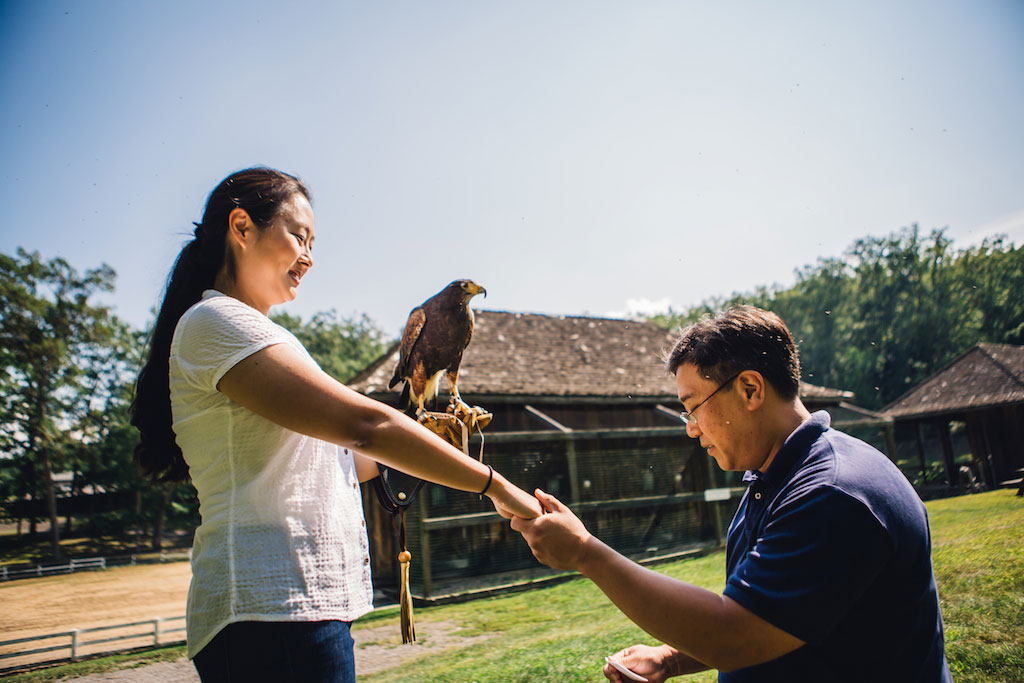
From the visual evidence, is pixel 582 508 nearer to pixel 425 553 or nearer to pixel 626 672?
pixel 425 553

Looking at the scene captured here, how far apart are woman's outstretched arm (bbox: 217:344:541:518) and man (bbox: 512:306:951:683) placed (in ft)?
1.48

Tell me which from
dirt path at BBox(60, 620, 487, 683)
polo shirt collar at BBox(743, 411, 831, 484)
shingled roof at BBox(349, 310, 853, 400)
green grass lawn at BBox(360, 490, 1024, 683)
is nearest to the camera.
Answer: polo shirt collar at BBox(743, 411, 831, 484)

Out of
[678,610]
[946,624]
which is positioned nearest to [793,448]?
[678,610]

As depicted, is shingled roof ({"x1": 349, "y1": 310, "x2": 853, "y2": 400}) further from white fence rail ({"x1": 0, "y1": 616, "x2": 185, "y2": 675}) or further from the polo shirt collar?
the polo shirt collar

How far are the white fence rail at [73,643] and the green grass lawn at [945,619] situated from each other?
0.59m

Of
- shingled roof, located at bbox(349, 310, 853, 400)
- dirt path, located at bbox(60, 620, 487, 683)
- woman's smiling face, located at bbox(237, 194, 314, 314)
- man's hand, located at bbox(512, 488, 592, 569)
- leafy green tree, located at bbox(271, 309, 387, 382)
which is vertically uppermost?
leafy green tree, located at bbox(271, 309, 387, 382)

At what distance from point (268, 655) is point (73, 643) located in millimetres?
8658

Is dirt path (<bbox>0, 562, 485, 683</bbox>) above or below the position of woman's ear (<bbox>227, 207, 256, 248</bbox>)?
below

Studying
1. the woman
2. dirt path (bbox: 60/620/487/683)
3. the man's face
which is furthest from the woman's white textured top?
dirt path (bbox: 60/620/487/683)

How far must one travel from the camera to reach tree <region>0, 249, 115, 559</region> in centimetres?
838

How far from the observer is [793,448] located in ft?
5.02

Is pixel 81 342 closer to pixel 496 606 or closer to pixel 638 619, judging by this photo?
pixel 496 606

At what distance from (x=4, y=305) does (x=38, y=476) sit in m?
2.79

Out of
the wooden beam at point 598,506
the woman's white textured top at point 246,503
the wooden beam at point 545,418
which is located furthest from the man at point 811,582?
the wooden beam at point 545,418
